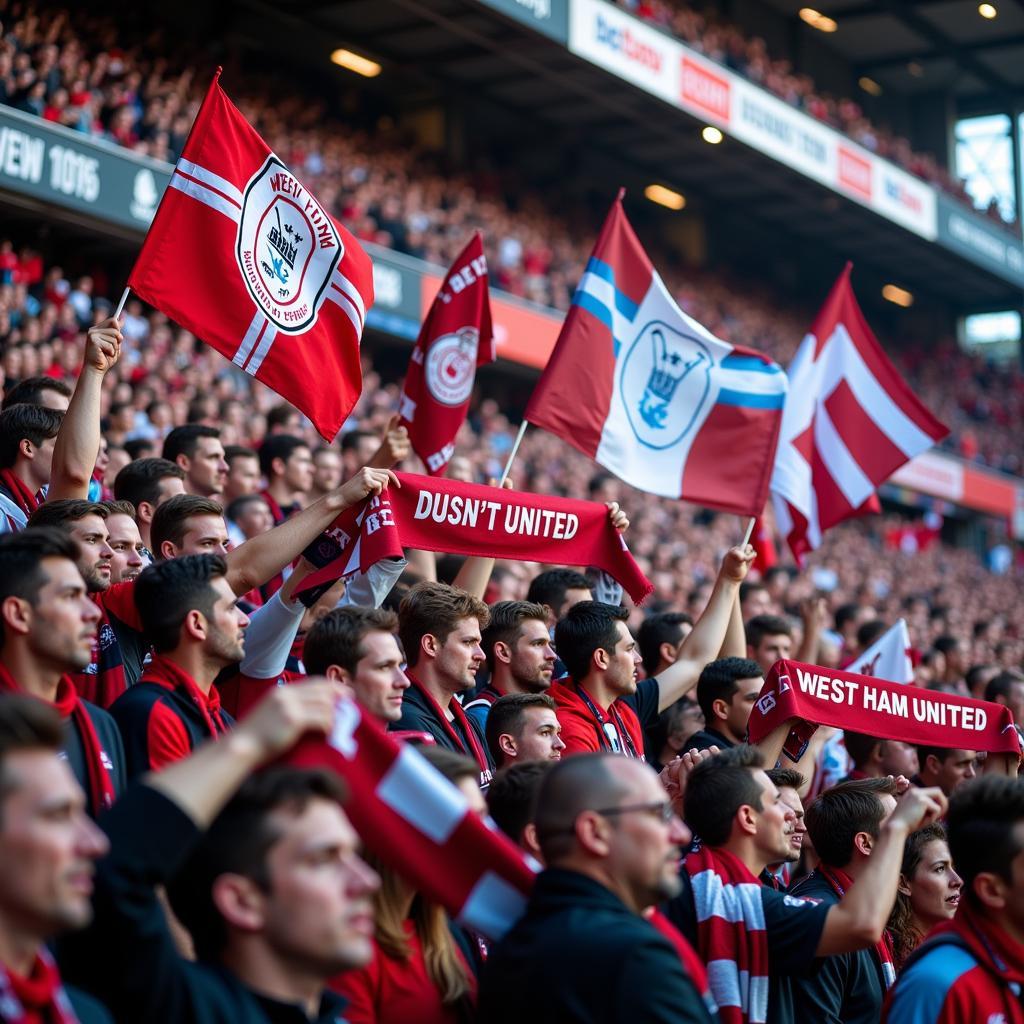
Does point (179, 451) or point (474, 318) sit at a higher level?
point (474, 318)

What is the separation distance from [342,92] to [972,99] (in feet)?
61.3

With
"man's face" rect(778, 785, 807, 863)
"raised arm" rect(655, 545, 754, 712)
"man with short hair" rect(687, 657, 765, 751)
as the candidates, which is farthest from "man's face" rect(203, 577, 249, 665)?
"raised arm" rect(655, 545, 754, 712)

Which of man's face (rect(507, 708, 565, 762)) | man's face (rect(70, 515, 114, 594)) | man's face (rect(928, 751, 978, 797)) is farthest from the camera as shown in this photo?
man's face (rect(928, 751, 978, 797))

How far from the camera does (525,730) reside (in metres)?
4.96

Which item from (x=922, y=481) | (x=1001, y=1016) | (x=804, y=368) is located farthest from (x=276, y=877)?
(x=922, y=481)

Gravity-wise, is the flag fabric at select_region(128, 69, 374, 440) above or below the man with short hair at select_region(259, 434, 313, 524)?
above

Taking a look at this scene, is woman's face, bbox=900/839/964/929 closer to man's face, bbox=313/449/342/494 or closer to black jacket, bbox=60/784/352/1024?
black jacket, bbox=60/784/352/1024

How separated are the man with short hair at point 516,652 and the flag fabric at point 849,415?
3085mm

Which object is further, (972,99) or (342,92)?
(972,99)

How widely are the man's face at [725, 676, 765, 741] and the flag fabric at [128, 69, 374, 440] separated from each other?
6.32 ft

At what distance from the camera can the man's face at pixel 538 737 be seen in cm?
493

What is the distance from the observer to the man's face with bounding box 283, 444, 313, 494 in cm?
779

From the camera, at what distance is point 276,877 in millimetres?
2711

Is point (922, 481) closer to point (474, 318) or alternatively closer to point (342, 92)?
point (342, 92)
